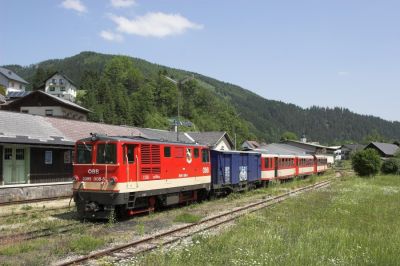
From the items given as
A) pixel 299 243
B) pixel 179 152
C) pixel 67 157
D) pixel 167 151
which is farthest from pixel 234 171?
pixel 299 243

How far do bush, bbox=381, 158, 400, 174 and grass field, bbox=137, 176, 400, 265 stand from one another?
142ft

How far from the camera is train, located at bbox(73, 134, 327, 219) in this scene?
16188mm

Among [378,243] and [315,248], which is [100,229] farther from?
[378,243]

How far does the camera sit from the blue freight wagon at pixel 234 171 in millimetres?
25250

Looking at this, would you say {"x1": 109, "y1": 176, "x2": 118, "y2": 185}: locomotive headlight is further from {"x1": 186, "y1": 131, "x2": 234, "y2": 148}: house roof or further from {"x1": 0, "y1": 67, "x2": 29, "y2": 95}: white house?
{"x1": 0, "y1": 67, "x2": 29, "y2": 95}: white house

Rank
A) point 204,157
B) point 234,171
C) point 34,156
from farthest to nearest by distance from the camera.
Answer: point 234,171, point 34,156, point 204,157

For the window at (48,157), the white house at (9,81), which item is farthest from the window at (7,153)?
the white house at (9,81)

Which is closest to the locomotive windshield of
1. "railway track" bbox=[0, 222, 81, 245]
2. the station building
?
"railway track" bbox=[0, 222, 81, 245]

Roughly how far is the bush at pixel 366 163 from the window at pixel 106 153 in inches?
1736

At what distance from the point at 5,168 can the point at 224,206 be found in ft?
A: 38.1

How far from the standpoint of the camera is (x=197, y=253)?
34.4 feet

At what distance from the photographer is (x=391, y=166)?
191ft

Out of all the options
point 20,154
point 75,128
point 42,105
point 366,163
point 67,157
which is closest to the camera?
point 20,154

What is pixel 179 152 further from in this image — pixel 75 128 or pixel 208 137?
pixel 208 137
